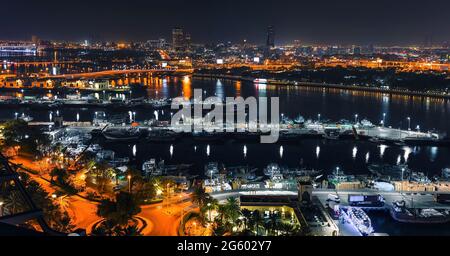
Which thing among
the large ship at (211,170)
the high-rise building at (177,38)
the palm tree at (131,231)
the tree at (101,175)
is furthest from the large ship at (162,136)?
the high-rise building at (177,38)

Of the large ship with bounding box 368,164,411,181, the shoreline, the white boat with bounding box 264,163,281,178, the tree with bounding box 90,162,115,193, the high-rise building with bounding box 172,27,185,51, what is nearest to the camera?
the tree with bounding box 90,162,115,193

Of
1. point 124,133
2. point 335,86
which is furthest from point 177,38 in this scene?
point 124,133

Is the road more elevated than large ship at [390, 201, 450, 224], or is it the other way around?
the road

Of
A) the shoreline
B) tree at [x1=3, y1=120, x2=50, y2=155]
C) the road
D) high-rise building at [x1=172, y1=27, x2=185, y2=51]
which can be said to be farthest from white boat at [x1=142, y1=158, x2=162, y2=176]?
high-rise building at [x1=172, y1=27, x2=185, y2=51]

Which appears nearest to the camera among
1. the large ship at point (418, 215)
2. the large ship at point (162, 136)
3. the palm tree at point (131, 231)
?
the palm tree at point (131, 231)

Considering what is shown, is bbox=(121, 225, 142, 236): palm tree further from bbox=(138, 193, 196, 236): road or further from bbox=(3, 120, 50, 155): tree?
bbox=(3, 120, 50, 155): tree

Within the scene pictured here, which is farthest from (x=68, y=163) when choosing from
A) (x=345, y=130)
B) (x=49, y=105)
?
(x=49, y=105)

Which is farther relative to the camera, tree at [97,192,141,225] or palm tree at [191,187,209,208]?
palm tree at [191,187,209,208]

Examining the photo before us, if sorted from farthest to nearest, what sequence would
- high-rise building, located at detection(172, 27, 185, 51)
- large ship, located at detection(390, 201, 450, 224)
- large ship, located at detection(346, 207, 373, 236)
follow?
high-rise building, located at detection(172, 27, 185, 51) < large ship, located at detection(390, 201, 450, 224) < large ship, located at detection(346, 207, 373, 236)

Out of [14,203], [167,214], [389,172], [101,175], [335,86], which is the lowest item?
[389,172]

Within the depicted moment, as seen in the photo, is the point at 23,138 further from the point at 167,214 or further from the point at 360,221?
the point at 360,221

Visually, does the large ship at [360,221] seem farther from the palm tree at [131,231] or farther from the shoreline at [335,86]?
the shoreline at [335,86]
